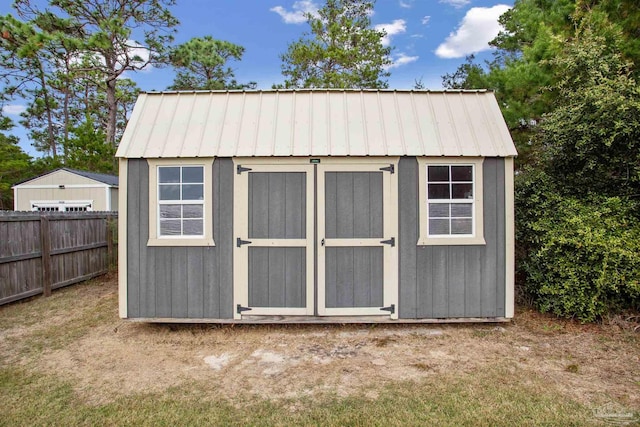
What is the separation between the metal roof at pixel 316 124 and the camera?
436 centimetres

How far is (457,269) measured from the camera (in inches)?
173

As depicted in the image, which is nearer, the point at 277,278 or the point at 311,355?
the point at 311,355

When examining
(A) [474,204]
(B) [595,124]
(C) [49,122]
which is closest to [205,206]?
(A) [474,204]

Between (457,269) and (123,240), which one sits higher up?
(123,240)

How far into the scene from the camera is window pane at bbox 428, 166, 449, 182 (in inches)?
174

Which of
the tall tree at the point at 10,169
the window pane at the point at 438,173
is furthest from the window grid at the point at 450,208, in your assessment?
the tall tree at the point at 10,169

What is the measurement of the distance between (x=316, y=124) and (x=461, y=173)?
76.4 inches

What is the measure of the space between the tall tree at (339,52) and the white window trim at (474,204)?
9166mm

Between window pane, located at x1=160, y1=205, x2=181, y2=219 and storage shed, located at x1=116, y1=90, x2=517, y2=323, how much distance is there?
0.01 m

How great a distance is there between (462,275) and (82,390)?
4125 mm

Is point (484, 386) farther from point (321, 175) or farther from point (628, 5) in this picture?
point (628, 5)

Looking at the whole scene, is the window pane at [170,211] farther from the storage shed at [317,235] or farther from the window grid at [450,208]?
the window grid at [450,208]

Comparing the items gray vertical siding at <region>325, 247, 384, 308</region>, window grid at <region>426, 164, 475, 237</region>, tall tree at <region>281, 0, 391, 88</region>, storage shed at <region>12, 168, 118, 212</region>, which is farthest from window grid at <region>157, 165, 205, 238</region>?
tall tree at <region>281, 0, 391, 88</region>

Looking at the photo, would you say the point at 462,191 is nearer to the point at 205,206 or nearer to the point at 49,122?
the point at 205,206
